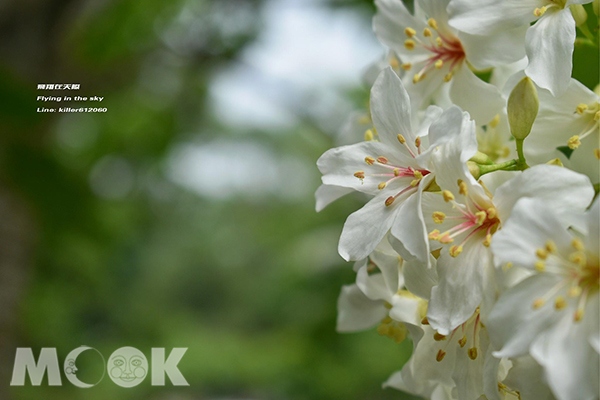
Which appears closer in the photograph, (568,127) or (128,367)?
(568,127)

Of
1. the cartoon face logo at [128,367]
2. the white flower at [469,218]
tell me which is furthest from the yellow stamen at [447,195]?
the cartoon face logo at [128,367]

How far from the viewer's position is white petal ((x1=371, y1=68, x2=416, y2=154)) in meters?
0.40

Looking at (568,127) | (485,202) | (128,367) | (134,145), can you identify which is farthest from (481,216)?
(134,145)

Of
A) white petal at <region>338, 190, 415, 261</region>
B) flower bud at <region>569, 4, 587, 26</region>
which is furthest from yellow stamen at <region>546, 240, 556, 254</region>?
flower bud at <region>569, 4, 587, 26</region>

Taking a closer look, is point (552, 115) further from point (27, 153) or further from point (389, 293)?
point (27, 153)

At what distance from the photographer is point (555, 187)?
33cm

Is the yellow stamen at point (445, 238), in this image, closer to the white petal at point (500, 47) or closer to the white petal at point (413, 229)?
the white petal at point (413, 229)

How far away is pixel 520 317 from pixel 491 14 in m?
0.23

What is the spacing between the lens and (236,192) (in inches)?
239

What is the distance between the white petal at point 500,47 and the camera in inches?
16.9

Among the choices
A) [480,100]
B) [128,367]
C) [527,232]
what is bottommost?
[128,367]

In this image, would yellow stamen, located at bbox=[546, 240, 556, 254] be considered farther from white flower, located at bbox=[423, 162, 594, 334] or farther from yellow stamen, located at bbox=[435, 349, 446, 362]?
yellow stamen, located at bbox=[435, 349, 446, 362]

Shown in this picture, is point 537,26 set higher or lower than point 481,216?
higher

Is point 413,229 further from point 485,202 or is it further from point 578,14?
point 578,14
